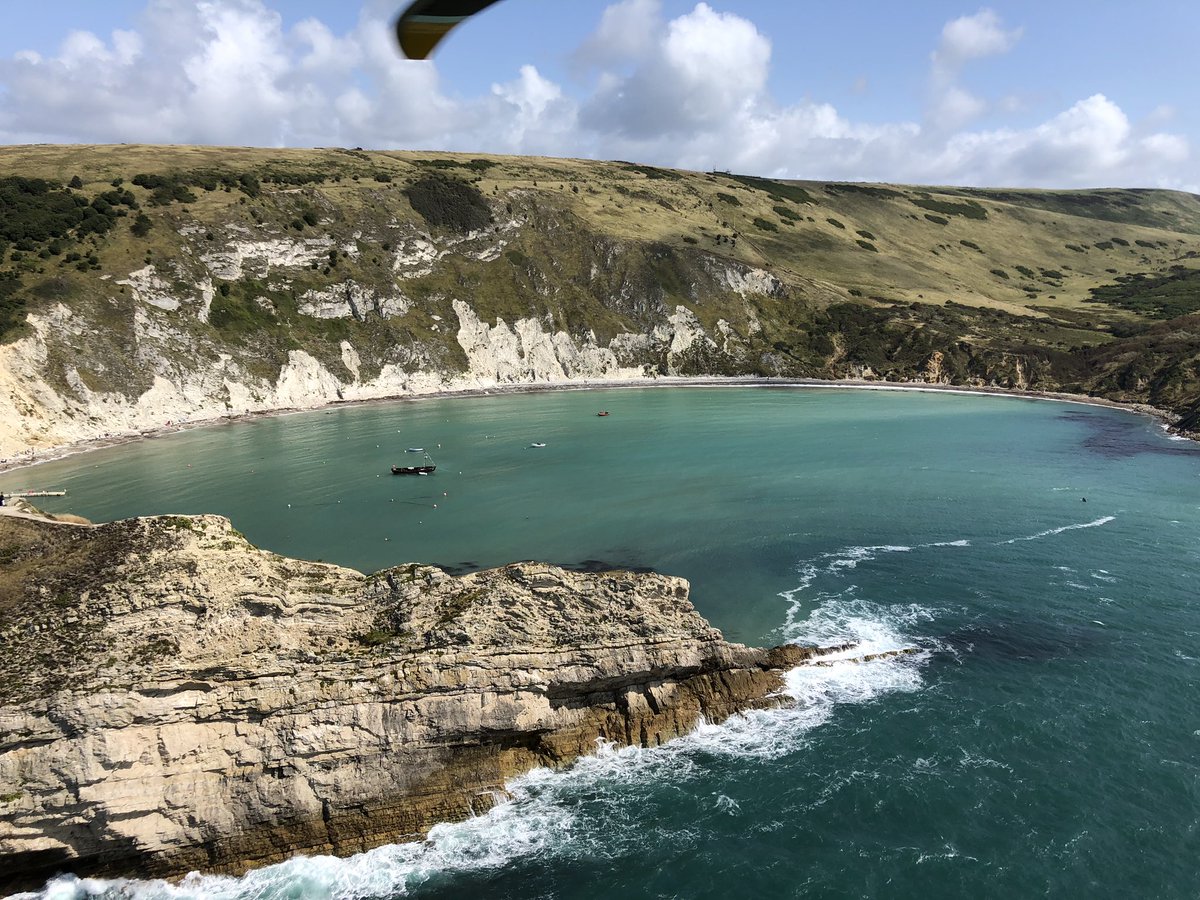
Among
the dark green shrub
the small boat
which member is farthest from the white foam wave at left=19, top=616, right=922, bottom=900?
the dark green shrub

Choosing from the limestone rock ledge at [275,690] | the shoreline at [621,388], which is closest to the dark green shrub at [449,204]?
the shoreline at [621,388]

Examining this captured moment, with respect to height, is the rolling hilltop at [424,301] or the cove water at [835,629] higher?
the rolling hilltop at [424,301]

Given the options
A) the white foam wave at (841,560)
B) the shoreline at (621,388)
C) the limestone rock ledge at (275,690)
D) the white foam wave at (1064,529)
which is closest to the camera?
the limestone rock ledge at (275,690)

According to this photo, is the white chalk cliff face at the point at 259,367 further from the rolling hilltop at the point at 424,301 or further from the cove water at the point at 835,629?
the cove water at the point at 835,629

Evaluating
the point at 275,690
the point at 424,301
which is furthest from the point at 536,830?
the point at 424,301

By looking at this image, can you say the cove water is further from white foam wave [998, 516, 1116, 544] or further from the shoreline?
the shoreline

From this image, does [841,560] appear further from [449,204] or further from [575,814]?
[449,204]
